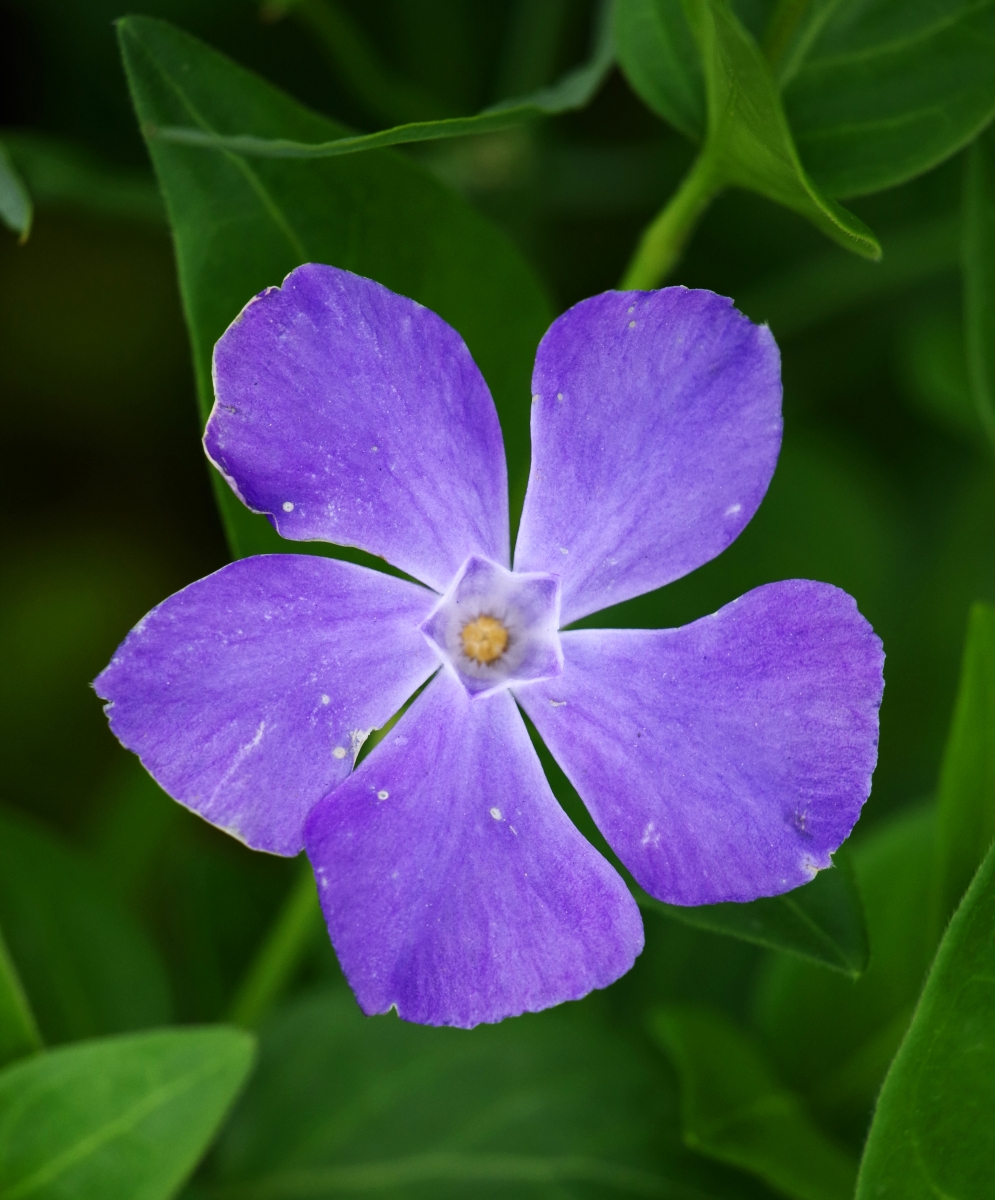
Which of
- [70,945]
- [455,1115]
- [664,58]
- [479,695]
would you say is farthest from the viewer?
[70,945]

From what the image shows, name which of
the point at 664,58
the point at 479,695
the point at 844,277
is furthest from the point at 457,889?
the point at 844,277

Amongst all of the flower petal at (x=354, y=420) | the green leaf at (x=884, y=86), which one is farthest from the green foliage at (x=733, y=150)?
the flower petal at (x=354, y=420)

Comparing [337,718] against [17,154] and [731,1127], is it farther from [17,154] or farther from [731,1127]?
[17,154]

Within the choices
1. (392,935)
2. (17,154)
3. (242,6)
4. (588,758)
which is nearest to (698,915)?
(588,758)

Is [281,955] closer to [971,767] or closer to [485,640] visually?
[485,640]

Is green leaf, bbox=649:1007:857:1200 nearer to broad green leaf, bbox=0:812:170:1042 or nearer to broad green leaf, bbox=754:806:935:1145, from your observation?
broad green leaf, bbox=754:806:935:1145

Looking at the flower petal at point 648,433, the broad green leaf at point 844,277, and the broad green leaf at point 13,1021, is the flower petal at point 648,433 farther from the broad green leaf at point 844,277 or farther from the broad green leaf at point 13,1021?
the broad green leaf at point 844,277

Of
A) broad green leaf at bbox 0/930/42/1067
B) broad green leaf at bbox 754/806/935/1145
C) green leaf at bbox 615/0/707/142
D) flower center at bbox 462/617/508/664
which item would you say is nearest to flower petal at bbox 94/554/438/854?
flower center at bbox 462/617/508/664

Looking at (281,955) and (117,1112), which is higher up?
(117,1112)
